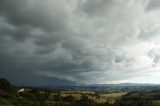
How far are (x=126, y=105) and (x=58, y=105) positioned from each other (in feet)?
236

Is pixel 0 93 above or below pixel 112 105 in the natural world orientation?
above

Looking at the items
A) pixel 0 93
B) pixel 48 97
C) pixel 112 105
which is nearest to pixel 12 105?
pixel 0 93

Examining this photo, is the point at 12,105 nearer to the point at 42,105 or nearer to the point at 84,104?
the point at 42,105

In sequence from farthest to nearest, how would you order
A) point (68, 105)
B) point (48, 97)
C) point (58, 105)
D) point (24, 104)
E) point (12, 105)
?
point (48, 97) < point (68, 105) < point (58, 105) < point (24, 104) < point (12, 105)

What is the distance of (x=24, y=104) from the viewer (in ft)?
436

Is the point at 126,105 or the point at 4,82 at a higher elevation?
the point at 4,82

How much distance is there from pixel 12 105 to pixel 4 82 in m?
65.9

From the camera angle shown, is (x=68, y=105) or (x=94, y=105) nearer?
(x=68, y=105)

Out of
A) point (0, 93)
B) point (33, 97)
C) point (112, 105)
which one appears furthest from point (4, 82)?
point (112, 105)

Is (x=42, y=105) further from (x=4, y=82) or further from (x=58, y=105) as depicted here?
(x=4, y=82)

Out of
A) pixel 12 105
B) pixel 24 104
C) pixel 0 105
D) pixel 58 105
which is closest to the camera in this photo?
pixel 0 105

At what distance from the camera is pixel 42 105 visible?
474ft

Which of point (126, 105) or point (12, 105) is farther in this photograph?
point (126, 105)

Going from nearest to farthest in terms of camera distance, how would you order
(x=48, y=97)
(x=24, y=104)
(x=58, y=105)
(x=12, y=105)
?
1. (x=12, y=105)
2. (x=24, y=104)
3. (x=58, y=105)
4. (x=48, y=97)
